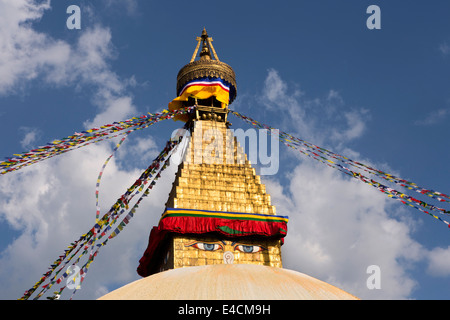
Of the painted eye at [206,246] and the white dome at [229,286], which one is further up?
the painted eye at [206,246]

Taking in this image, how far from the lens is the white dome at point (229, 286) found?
4566 mm

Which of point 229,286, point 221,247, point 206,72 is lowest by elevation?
point 229,286

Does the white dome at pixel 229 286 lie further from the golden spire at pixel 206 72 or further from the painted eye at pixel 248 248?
the golden spire at pixel 206 72

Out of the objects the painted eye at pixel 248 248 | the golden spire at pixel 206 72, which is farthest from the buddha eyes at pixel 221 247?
the golden spire at pixel 206 72

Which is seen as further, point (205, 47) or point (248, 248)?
point (205, 47)

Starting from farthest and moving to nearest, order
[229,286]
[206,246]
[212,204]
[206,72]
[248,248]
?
[206,72]
[212,204]
[248,248]
[206,246]
[229,286]

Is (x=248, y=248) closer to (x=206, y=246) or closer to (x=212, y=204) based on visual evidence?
(x=206, y=246)

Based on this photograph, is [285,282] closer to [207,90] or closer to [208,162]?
[208,162]

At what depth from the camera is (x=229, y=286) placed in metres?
4.71

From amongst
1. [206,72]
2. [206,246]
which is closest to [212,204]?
[206,246]

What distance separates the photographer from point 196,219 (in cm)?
1329

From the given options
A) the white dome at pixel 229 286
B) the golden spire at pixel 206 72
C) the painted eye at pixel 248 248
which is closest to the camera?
the white dome at pixel 229 286
